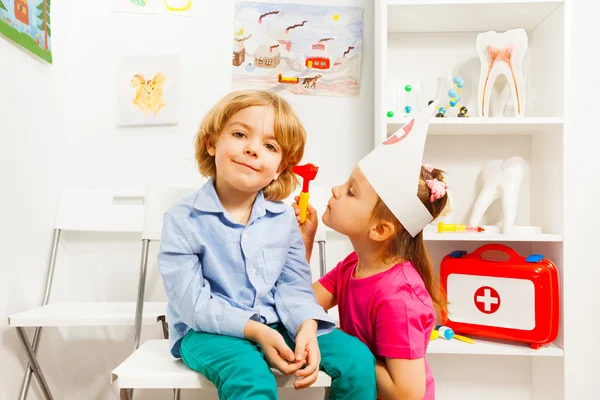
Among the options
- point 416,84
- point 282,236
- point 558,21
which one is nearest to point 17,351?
point 282,236

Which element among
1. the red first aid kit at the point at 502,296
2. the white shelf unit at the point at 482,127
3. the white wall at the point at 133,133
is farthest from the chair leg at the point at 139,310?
the red first aid kit at the point at 502,296

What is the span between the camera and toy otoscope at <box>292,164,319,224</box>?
1.11 metres

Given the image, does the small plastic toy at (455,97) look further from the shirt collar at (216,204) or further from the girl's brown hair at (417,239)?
the shirt collar at (216,204)

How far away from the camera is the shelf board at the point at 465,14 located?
1.47m

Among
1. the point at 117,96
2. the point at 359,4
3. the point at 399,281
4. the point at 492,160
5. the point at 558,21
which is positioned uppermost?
the point at 359,4

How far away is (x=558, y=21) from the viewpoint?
1.49 metres

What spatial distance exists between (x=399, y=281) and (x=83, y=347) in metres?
1.17

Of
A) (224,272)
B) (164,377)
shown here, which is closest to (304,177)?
(224,272)

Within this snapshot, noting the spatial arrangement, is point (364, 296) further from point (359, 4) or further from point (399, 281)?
point (359, 4)

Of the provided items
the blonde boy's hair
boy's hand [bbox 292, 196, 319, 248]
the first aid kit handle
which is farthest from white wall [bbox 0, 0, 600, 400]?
the blonde boy's hair

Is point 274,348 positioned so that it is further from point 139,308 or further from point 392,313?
point 139,308

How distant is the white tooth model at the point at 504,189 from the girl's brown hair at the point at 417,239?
0.51 m

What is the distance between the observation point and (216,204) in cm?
104

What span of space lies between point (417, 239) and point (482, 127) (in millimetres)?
600
